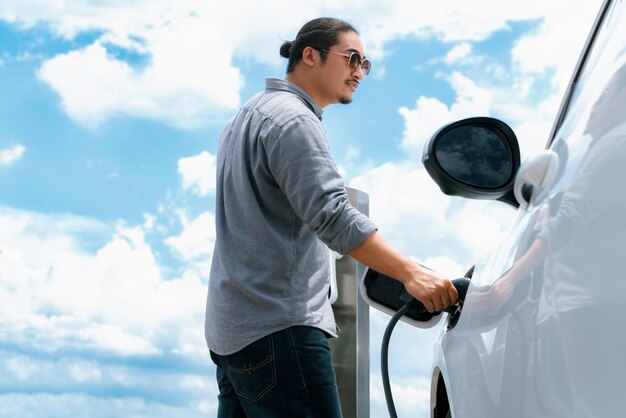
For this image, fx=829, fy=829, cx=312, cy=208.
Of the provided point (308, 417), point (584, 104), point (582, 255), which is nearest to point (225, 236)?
point (308, 417)

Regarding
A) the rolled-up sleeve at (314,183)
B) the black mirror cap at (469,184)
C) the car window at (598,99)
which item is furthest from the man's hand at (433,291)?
the car window at (598,99)

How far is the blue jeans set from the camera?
7.43 feet

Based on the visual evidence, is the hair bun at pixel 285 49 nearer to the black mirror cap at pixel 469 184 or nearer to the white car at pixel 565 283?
the black mirror cap at pixel 469 184

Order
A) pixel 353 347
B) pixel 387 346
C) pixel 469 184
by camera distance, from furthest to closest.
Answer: pixel 353 347
pixel 387 346
pixel 469 184

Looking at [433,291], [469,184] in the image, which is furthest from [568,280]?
[433,291]

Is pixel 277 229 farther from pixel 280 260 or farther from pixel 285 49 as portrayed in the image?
pixel 285 49

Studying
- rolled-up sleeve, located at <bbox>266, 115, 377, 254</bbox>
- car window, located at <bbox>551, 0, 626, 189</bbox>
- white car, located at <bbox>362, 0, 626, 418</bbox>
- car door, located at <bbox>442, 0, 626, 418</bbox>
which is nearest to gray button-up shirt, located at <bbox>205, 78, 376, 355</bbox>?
rolled-up sleeve, located at <bbox>266, 115, 377, 254</bbox>

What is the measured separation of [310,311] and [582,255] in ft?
4.57

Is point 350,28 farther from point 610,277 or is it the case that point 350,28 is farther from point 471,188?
point 610,277

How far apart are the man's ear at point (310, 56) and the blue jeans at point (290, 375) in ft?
3.04

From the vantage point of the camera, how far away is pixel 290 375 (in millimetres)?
2258

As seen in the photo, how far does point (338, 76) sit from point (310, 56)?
0.38ft

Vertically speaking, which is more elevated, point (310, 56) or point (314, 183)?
point (310, 56)

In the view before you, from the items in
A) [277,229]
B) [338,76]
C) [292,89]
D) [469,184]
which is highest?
[338,76]
